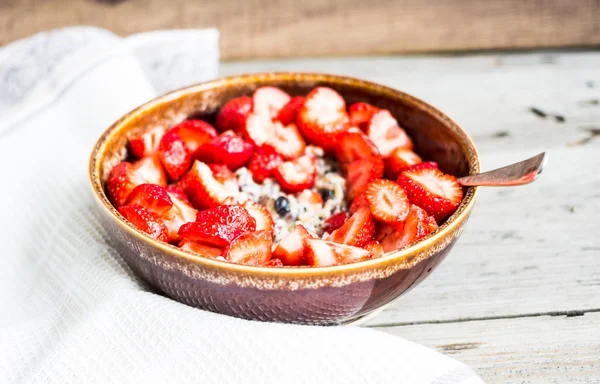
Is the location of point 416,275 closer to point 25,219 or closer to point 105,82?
point 25,219

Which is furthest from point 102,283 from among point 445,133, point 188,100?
point 445,133

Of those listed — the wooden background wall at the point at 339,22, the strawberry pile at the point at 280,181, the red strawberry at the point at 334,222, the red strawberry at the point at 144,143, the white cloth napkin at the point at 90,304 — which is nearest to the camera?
the white cloth napkin at the point at 90,304

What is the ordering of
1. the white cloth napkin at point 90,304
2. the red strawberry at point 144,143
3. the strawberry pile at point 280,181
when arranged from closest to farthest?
the white cloth napkin at point 90,304
the strawberry pile at point 280,181
the red strawberry at point 144,143

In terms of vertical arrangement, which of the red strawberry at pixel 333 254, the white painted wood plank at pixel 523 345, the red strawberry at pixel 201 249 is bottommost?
the white painted wood plank at pixel 523 345

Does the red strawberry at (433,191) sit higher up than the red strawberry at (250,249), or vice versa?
the red strawberry at (433,191)

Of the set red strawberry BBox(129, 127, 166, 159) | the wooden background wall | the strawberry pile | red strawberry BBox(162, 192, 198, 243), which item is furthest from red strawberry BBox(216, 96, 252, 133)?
the wooden background wall

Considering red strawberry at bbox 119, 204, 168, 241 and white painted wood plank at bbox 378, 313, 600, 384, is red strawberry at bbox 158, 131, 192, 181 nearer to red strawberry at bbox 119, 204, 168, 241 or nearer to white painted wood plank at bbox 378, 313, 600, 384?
red strawberry at bbox 119, 204, 168, 241

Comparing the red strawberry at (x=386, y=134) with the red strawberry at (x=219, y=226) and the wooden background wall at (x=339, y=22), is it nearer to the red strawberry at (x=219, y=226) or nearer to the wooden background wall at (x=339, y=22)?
the red strawberry at (x=219, y=226)

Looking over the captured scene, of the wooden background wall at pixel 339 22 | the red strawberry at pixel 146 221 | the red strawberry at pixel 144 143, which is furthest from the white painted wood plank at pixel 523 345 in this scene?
the wooden background wall at pixel 339 22
